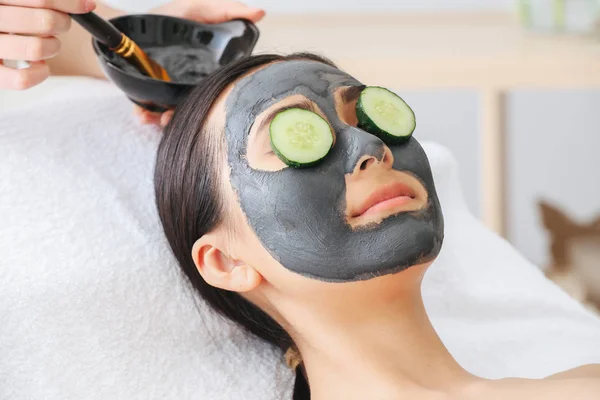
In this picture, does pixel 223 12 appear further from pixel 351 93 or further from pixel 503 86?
pixel 503 86

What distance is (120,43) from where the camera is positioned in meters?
1.29

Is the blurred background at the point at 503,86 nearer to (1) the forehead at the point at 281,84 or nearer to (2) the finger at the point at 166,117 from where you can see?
(2) the finger at the point at 166,117

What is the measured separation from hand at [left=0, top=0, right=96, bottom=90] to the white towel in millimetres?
→ 178

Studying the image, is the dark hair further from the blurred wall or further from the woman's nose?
the blurred wall

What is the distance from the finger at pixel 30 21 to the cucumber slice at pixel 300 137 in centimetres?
33

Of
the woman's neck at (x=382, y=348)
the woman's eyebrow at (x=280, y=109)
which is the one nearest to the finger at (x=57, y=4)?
the woman's eyebrow at (x=280, y=109)

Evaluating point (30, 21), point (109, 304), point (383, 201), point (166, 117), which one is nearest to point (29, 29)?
point (30, 21)

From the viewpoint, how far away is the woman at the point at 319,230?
3.53 ft

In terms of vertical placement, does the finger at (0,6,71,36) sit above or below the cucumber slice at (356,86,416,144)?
above

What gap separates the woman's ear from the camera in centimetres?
119

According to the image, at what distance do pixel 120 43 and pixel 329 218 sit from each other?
18.1 inches

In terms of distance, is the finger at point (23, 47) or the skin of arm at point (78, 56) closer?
the finger at point (23, 47)

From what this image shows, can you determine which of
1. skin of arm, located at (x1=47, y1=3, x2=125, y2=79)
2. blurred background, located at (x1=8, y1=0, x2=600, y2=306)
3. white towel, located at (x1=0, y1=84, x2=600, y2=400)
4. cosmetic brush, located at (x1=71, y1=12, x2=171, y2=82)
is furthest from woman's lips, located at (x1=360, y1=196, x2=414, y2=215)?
blurred background, located at (x1=8, y1=0, x2=600, y2=306)

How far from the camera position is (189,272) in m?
1.29
